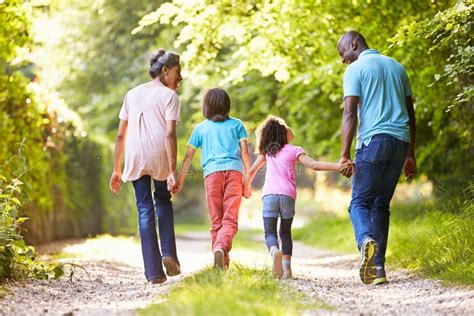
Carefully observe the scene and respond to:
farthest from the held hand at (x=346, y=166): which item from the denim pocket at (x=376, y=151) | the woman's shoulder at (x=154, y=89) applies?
the woman's shoulder at (x=154, y=89)

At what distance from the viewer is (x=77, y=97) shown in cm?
2717

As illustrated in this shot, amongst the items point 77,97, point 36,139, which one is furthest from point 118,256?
point 77,97

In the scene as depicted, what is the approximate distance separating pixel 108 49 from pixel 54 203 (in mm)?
11475

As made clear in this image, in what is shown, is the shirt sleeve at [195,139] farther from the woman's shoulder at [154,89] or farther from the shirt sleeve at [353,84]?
the shirt sleeve at [353,84]

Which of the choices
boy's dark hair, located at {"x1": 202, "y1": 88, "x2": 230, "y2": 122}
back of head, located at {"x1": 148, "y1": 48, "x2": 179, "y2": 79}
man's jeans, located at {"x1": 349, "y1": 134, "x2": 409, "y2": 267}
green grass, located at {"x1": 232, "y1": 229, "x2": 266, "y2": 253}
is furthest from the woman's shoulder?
green grass, located at {"x1": 232, "y1": 229, "x2": 266, "y2": 253}

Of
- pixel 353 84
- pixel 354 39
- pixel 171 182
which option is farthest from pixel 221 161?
pixel 354 39

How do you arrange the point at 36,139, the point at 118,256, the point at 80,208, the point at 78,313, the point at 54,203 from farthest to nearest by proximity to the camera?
the point at 80,208
the point at 54,203
the point at 36,139
the point at 118,256
the point at 78,313

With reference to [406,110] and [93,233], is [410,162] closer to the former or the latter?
[406,110]

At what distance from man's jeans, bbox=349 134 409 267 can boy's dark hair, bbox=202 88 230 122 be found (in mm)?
1257

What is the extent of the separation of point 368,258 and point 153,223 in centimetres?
193

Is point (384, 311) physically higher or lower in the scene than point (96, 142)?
lower

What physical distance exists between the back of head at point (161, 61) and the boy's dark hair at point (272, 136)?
1000 mm

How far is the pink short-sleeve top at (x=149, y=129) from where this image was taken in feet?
24.7

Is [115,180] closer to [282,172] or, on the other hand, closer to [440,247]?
[282,172]
